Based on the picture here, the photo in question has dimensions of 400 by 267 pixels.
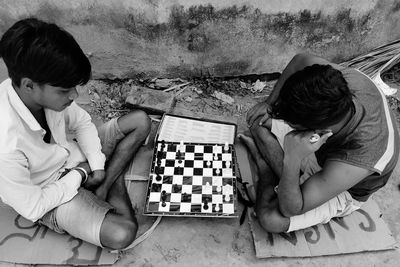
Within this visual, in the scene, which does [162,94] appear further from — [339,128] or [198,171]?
[339,128]

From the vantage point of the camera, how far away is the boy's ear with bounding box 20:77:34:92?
181 cm

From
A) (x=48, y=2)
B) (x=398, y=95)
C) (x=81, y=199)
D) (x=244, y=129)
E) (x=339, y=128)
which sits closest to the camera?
(x=339, y=128)

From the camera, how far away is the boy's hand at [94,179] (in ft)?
8.16

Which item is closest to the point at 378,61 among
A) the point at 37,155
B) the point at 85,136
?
the point at 85,136

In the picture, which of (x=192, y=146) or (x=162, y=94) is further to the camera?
(x=162, y=94)

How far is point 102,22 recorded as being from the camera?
10.2ft

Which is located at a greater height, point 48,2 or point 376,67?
point 48,2

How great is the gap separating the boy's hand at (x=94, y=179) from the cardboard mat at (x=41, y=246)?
37cm

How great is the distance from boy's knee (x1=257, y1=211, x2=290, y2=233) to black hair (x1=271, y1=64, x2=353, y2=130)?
79 centimetres

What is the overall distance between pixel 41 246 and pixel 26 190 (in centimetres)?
58

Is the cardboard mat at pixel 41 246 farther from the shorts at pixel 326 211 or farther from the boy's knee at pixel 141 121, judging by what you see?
the shorts at pixel 326 211

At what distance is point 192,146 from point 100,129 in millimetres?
752

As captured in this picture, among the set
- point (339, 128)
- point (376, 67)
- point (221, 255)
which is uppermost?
point (339, 128)

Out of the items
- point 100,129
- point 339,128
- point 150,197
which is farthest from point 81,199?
point 339,128
